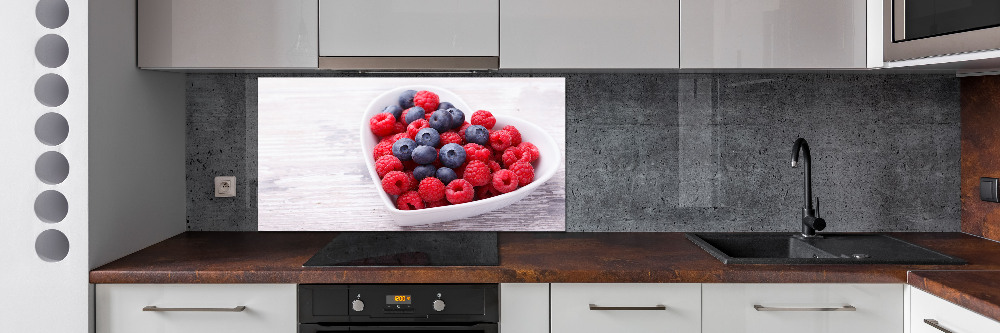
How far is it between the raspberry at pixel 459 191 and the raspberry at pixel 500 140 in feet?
0.50

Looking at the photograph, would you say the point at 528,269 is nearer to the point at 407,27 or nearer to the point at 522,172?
the point at 522,172

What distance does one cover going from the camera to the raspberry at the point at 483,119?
7.10 ft

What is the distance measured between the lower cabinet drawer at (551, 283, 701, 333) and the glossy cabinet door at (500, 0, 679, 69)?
1.97 feet

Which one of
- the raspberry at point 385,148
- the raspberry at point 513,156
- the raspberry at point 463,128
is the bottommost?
the raspberry at point 513,156

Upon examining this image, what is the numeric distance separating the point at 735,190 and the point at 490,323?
1.00 metres

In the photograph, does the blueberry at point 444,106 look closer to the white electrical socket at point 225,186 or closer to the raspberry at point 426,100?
the raspberry at point 426,100

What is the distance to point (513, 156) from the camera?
2.14 m

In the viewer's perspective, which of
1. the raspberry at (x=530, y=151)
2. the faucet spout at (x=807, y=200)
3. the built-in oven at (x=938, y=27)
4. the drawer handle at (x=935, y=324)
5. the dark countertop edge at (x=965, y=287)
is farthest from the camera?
the raspberry at (x=530, y=151)

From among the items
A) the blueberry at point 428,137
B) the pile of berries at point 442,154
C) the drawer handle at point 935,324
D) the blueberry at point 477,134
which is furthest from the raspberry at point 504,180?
the drawer handle at point 935,324

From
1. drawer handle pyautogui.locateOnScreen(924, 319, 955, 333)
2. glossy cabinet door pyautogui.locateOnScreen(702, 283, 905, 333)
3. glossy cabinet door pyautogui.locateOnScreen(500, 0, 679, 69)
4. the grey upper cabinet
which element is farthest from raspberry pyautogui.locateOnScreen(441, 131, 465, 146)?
drawer handle pyautogui.locateOnScreen(924, 319, 955, 333)

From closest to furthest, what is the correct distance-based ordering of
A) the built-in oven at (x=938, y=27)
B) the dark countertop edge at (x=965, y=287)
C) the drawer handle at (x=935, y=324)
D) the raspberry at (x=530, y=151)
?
1. the dark countertop edge at (x=965, y=287)
2. the drawer handle at (x=935, y=324)
3. the built-in oven at (x=938, y=27)
4. the raspberry at (x=530, y=151)
